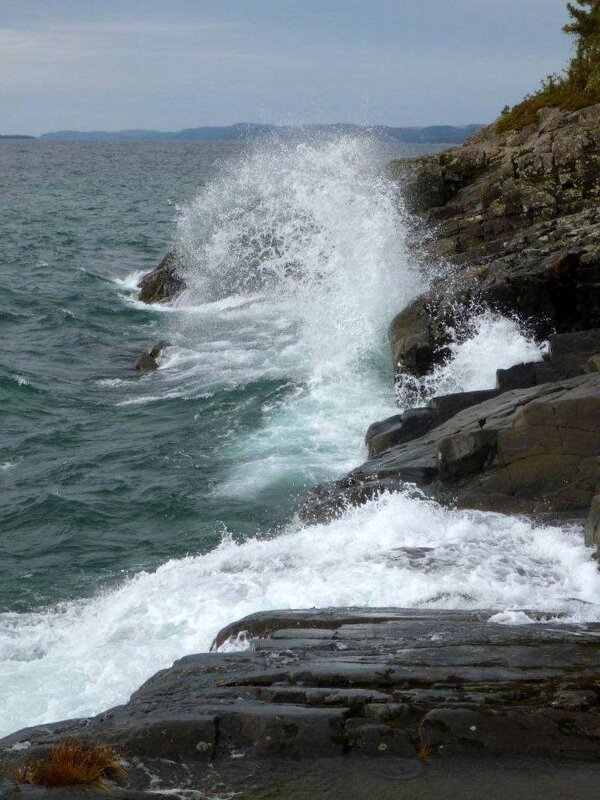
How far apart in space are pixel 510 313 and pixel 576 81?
15.1 metres

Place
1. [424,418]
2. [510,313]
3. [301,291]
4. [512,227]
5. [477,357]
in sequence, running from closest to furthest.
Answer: [424,418], [477,357], [510,313], [512,227], [301,291]

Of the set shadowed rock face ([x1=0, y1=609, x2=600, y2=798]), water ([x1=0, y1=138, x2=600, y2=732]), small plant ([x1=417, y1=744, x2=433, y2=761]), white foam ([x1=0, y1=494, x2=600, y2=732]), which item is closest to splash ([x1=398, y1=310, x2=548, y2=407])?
water ([x1=0, y1=138, x2=600, y2=732])

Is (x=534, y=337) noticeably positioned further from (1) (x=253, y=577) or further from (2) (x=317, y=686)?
(2) (x=317, y=686)

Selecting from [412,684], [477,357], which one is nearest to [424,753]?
[412,684]

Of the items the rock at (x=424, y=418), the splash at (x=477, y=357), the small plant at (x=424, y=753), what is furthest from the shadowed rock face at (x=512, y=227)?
the small plant at (x=424, y=753)

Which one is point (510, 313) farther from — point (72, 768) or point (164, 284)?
point (164, 284)

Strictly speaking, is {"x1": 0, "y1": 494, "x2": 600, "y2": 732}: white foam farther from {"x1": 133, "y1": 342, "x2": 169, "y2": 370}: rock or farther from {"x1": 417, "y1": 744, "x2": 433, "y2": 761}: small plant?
{"x1": 133, "y1": 342, "x2": 169, "y2": 370}: rock

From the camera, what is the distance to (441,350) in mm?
17891

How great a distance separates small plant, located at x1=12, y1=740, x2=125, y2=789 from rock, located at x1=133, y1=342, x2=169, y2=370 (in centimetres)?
1807

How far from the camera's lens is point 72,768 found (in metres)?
6.10

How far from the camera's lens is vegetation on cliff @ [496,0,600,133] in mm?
28581

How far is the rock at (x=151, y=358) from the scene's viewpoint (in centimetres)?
2419

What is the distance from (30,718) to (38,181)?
80.4 meters

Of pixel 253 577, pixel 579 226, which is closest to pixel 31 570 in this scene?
pixel 253 577
